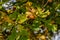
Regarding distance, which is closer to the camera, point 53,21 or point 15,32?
point 15,32

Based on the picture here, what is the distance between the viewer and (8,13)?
4.24ft

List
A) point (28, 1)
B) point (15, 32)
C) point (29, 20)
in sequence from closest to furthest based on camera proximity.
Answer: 1. point (15, 32)
2. point (29, 20)
3. point (28, 1)

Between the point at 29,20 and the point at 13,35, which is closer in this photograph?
the point at 13,35

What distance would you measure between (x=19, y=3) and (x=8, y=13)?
12cm

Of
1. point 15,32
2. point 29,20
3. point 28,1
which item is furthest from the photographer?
point 28,1

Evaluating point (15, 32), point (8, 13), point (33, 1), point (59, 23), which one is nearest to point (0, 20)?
point (8, 13)

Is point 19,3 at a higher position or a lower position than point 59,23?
higher

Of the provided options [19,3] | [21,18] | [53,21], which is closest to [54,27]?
[53,21]

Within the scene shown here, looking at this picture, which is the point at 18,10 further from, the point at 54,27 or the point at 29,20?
the point at 54,27

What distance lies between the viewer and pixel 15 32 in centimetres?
112

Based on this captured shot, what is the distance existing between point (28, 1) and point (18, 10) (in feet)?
0.47

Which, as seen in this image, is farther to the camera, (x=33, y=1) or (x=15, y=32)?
(x=33, y=1)

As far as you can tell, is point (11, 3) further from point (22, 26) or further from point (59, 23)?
point (59, 23)

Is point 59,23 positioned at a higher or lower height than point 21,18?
lower
